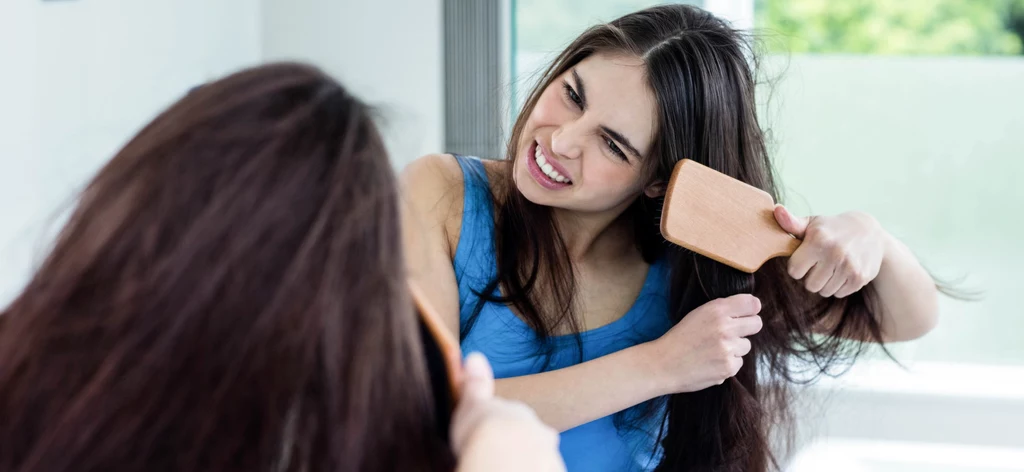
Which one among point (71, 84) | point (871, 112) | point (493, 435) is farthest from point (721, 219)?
point (871, 112)

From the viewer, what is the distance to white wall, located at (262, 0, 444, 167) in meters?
2.03

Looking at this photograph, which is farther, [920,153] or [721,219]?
[920,153]

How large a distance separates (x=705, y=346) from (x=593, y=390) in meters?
0.15

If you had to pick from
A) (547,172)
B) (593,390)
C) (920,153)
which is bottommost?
(593,390)

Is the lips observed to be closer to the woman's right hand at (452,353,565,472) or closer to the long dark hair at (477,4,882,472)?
the long dark hair at (477,4,882,472)

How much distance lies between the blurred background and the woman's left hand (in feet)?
2.43

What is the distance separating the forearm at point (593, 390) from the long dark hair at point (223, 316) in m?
0.44

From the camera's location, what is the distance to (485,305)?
45.6 inches

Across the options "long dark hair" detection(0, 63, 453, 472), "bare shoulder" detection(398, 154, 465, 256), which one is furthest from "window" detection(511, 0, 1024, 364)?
"long dark hair" detection(0, 63, 453, 472)

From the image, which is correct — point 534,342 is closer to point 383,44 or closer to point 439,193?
point 439,193

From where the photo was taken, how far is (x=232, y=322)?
574mm

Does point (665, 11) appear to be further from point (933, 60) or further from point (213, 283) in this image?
point (933, 60)

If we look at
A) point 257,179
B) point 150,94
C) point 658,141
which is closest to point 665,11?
point 658,141

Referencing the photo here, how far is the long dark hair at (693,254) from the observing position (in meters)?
1.12
